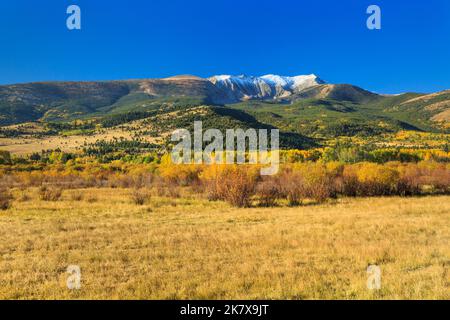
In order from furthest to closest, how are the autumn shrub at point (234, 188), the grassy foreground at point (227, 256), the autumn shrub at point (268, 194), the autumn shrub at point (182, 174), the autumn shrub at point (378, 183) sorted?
the autumn shrub at point (182, 174), the autumn shrub at point (378, 183), the autumn shrub at point (268, 194), the autumn shrub at point (234, 188), the grassy foreground at point (227, 256)

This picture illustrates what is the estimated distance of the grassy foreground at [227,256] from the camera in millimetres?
8336

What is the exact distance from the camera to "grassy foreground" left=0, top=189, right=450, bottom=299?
834cm

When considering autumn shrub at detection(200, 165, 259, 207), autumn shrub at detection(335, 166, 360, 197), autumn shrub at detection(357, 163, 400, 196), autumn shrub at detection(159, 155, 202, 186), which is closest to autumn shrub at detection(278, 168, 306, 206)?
autumn shrub at detection(200, 165, 259, 207)

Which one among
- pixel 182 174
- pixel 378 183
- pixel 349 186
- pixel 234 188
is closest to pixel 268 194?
pixel 234 188

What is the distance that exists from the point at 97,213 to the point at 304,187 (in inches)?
691

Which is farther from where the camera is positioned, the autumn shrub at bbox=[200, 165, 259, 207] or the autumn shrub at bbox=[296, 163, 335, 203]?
the autumn shrub at bbox=[296, 163, 335, 203]

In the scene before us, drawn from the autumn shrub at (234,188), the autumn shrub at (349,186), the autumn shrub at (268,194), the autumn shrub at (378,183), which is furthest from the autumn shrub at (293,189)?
the autumn shrub at (378,183)

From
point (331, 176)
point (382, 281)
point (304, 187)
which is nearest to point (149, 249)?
point (382, 281)

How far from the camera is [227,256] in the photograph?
38.4 feet

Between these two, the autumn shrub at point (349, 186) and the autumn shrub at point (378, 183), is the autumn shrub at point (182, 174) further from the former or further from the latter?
the autumn shrub at point (378, 183)

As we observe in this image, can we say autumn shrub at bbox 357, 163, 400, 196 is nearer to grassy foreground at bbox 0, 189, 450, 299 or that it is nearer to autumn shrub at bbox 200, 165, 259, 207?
autumn shrub at bbox 200, 165, 259, 207

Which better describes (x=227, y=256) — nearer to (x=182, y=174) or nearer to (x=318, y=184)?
(x=318, y=184)

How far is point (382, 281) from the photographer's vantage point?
8.80m

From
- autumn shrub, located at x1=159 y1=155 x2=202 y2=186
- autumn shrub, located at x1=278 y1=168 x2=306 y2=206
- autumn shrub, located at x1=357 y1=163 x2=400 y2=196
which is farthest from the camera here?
autumn shrub, located at x1=159 y1=155 x2=202 y2=186
